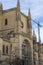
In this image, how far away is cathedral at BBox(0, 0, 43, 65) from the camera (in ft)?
166

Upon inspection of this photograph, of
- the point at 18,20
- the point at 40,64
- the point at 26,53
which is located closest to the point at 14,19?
the point at 18,20

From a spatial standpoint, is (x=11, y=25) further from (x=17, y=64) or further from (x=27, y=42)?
(x=17, y=64)

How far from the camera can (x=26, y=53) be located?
190 ft

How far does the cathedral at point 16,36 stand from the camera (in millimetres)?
50606

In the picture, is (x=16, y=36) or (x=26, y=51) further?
(x=26, y=51)

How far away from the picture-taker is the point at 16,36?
53.2m

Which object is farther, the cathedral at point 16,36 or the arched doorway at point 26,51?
the arched doorway at point 26,51

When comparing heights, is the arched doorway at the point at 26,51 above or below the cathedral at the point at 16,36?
below

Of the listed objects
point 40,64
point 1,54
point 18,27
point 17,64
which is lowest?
point 40,64

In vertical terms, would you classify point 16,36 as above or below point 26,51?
above

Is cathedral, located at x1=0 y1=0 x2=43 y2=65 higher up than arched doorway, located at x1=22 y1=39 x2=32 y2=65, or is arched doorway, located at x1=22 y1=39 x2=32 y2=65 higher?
cathedral, located at x1=0 y1=0 x2=43 y2=65

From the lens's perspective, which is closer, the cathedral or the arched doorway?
the cathedral

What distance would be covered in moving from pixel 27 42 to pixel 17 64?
8467 mm

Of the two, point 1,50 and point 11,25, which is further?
point 11,25
